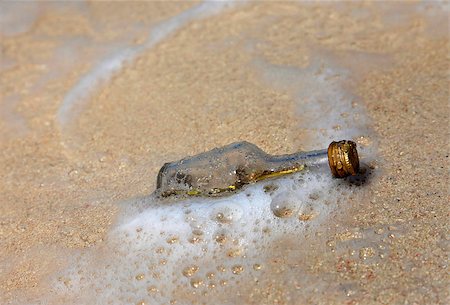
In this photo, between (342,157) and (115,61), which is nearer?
(342,157)

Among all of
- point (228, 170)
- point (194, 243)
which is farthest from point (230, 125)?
point (194, 243)

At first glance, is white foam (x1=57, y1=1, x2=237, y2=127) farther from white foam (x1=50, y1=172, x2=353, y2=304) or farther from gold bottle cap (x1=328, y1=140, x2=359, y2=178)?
gold bottle cap (x1=328, y1=140, x2=359, y2=178)

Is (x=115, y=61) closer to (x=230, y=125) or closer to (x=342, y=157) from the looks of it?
(x=230, y=125)

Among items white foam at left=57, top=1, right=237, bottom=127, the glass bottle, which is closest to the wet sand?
white foam at left=57, top=1, right=237, bottom=127

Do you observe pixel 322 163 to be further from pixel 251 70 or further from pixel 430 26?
pixel 430 26

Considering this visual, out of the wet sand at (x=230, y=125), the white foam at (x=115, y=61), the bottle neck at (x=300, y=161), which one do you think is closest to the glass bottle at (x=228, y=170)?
the bottle neck at (x=300, y=161)

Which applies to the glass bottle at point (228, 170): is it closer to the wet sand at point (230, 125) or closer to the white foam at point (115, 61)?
the wet sand at point (230, 125)

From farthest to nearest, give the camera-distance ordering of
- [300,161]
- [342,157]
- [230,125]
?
1. [230,125]
2. [300,161]
3. [342,157]

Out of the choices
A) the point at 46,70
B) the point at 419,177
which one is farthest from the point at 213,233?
the point at 46,70
